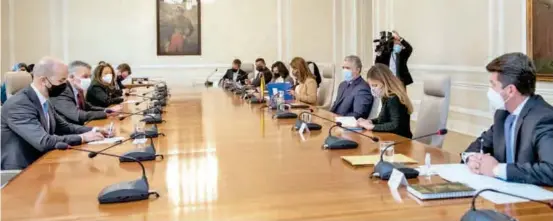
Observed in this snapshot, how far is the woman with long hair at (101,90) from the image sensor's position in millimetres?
5523

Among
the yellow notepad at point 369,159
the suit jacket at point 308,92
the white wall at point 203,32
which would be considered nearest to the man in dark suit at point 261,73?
the white wall at point 203,32

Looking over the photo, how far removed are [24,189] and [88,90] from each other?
3.93 metres

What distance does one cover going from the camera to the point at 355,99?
14.8 ft

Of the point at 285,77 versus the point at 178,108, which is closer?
the point at 178,108

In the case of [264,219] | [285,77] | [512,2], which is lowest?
[264,219]

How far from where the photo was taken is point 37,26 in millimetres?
10305

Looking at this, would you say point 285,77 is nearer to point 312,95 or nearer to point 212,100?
point 312,95

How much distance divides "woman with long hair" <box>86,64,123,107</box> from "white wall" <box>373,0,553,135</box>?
10.6 ft

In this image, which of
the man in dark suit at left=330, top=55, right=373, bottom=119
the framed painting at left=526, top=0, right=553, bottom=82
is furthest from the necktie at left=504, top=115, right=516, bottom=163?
the framed painting at left=526, top=0, right=553, bottom=82

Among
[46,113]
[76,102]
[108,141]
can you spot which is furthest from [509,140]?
[76,102]

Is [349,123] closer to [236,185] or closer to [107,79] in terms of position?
[236,185]

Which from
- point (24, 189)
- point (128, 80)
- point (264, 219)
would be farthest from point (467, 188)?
point (128, 80)

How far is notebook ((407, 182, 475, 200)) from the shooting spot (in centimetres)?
159

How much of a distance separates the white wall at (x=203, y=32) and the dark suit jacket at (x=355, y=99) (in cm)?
550
